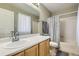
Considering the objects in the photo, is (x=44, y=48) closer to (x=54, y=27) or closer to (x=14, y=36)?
(x=54, y=27)

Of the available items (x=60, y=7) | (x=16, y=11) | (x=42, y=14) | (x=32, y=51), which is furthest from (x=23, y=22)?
(x=60, y=7)

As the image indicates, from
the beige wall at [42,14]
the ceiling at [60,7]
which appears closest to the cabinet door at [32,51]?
the beige wall at [42,14]

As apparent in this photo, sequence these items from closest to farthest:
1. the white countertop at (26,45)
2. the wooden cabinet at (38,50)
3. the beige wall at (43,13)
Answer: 1. the white countertop at (26,45)
2. the wooden cabinet at (38,50)
3. the beige wall at (43,13)

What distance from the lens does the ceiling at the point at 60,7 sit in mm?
1505

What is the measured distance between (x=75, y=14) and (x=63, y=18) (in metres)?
0.19

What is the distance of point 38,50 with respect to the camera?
62.4 inches

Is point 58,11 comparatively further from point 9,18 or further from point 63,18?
point 9,18

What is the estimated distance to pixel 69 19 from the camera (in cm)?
154

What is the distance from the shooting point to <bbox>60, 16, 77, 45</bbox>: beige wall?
153 centimetres

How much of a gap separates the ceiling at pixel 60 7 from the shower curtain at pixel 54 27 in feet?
0.36

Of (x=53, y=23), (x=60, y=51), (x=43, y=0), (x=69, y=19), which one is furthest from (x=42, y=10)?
(x=60, y=51)

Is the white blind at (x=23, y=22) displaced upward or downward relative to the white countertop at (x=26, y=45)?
upward

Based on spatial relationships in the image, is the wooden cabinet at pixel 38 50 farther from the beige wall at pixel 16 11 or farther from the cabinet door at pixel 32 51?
the beige wall at pixel 16 11

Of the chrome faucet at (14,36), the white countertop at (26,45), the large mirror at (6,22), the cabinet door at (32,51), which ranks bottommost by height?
the cabinet door at (32,51)
